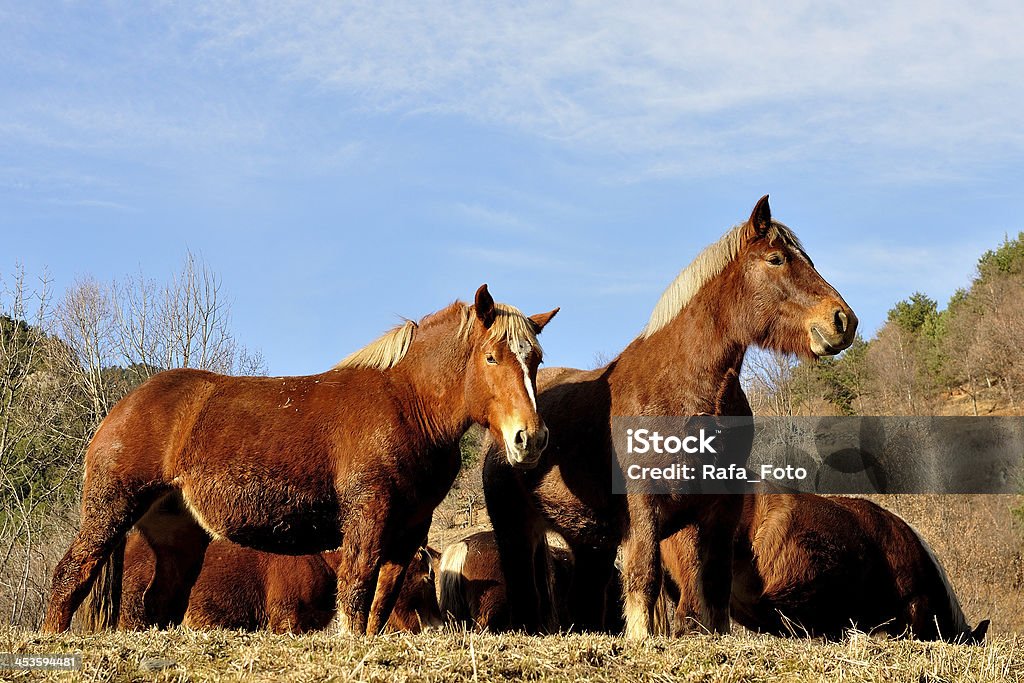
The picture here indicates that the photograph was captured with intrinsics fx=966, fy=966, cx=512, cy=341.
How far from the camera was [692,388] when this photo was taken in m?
7.46

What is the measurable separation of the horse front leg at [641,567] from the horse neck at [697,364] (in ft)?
2.77

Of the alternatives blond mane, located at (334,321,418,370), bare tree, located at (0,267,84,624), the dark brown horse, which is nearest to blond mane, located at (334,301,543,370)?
blond mane, located at (334,321,418,370)

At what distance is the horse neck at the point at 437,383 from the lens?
7512 millimetres

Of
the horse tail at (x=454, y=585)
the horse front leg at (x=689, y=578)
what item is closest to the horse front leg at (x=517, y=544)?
the horse front leg at (x=689, y=578)

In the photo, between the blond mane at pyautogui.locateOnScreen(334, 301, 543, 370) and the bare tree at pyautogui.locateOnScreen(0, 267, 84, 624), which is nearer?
the blond mane at pyautogui.locateOnScreen(334, 301, 543, 370)

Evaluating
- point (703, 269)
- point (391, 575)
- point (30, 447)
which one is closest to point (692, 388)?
point (703, 269)

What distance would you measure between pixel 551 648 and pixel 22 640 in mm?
3233

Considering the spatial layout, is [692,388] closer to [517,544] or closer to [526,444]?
[526,444]

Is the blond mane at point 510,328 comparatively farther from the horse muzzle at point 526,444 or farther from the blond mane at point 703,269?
the blond mane at point 703,269

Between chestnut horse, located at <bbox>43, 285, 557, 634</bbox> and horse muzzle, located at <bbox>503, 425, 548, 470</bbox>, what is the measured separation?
1cm

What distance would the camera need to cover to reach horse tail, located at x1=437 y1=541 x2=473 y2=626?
10727 millimetres

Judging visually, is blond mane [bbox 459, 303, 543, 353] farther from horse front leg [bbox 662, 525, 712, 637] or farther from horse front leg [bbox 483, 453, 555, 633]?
horse front leg [bbox 662, 525, 712, 637]

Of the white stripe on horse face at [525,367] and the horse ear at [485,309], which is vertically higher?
the horse ear at [485,309]

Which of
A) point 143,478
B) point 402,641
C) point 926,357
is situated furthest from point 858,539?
point 926,357
